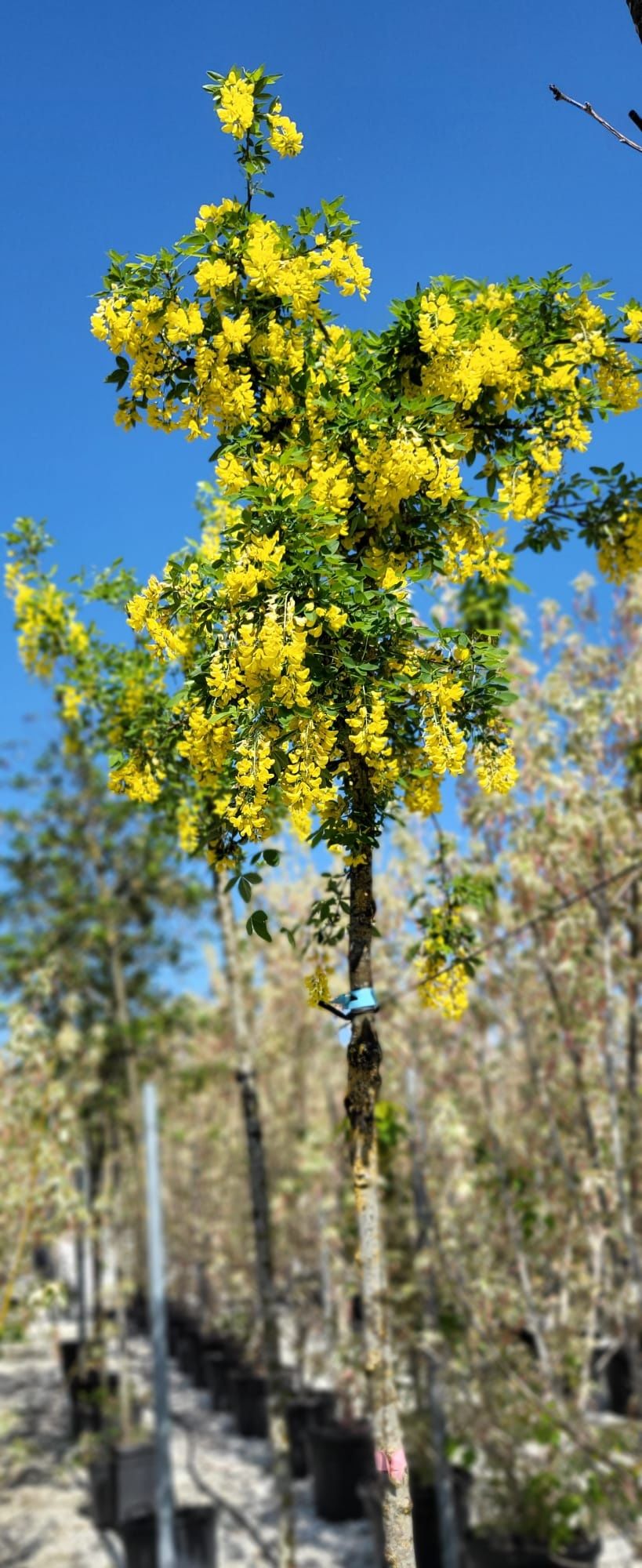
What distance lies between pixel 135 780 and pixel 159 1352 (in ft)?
18.8

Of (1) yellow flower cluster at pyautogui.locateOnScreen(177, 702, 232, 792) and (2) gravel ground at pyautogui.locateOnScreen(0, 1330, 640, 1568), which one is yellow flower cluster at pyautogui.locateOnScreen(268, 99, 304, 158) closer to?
(1) yellow flower cluster at pyautogui.locateOnScreen(177, 702, 232, 792)

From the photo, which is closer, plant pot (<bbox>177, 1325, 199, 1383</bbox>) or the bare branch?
the bare branch

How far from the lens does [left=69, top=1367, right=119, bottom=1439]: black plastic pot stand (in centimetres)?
995

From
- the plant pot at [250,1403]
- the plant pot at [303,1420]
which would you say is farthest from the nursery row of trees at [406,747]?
the plant pot at [250,1403]

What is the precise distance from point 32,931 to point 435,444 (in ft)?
28.1

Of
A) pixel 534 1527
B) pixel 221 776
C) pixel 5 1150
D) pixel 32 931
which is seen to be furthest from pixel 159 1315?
pixel 221 776

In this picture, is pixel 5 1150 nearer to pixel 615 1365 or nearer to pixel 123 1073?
pixel 123 1073

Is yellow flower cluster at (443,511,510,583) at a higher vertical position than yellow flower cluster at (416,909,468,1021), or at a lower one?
higher

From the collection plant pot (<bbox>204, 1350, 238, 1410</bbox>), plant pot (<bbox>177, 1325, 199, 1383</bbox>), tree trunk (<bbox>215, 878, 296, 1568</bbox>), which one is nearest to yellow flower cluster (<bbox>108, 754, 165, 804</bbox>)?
tree trunk (<bbox>215, 878, 296, 1568</bbox>)

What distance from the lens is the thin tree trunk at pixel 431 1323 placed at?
6719mm

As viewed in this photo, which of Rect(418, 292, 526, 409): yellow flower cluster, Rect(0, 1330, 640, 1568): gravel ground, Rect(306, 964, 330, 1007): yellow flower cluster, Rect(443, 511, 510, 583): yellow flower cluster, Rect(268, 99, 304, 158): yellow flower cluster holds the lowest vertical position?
Rect(0, 1330, 640, 1568): gravel ground

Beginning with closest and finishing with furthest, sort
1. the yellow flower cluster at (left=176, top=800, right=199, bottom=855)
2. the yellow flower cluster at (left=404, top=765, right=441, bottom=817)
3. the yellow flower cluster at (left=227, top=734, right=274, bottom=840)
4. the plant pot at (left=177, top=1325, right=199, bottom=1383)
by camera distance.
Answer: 1. the yellow flower cluster at (left=227, top=734, right=274, bottom=840)
2. the yellow flower cluster at (left=404, top=765, right=441, bottom=817)
3. the yellow flower cluster at (left=176, top=800, right=199, bottom=855)
4. the plant pot at (left=177, top=1325, right=199, bottom=1383)

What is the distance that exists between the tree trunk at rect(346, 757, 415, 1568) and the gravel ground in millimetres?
5674

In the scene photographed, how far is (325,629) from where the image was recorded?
2.53m
